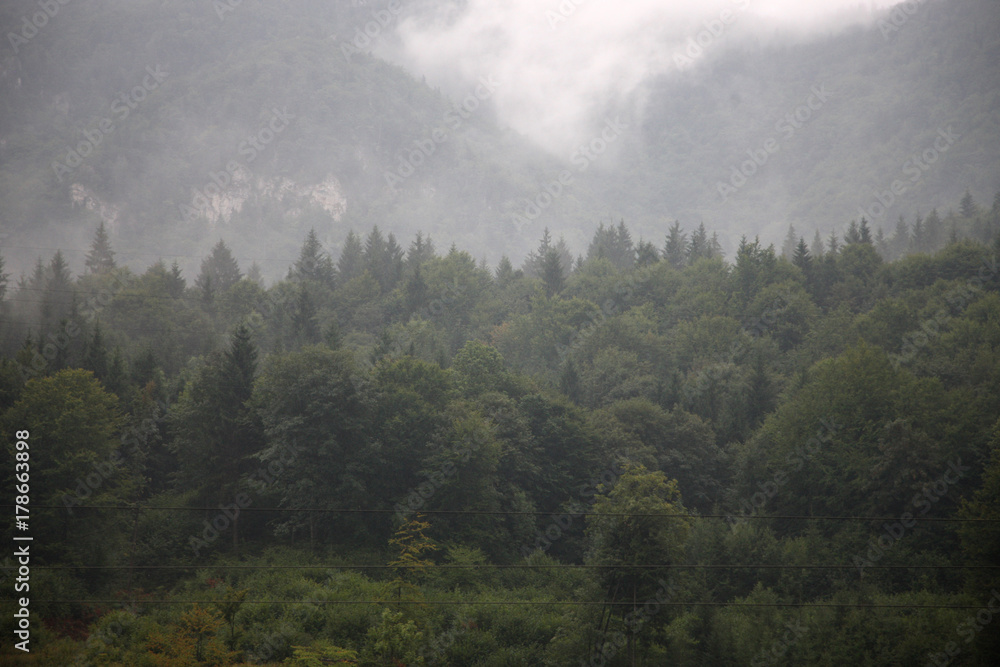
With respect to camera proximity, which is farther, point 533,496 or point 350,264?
point 350,264

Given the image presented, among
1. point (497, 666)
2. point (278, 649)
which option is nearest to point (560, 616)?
point (497, 666)

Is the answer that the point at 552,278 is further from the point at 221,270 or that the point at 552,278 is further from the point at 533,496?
the point at 533,496

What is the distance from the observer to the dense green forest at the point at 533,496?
4122 cm

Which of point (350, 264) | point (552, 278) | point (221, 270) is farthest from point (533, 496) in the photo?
point (221, 270)

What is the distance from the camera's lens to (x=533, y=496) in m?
67.9

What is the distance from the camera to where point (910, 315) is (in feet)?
299

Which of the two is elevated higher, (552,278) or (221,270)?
(221,270)

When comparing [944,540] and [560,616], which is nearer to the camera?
[560,616]

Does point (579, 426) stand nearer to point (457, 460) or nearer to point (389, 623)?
point (457, 460)

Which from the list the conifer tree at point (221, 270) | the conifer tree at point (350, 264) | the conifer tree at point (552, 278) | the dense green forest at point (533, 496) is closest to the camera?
the dense green forest at point (533, 496)

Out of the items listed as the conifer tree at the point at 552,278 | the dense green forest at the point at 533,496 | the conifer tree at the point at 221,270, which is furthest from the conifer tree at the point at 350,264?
the dense green forest at the point at 533,496

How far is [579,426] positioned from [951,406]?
30.7 meters

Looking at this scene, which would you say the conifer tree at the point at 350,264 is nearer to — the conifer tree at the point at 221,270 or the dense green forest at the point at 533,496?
the conifer tree at the point at 221,270

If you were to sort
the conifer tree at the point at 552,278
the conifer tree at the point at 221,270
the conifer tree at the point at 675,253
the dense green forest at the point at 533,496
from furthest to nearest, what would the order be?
the conifer tree at the point at 221,270
the conifer tree at the point at 675,253
the conifer tree at the point at 552,278
the dense green forest at the point at 533,496
